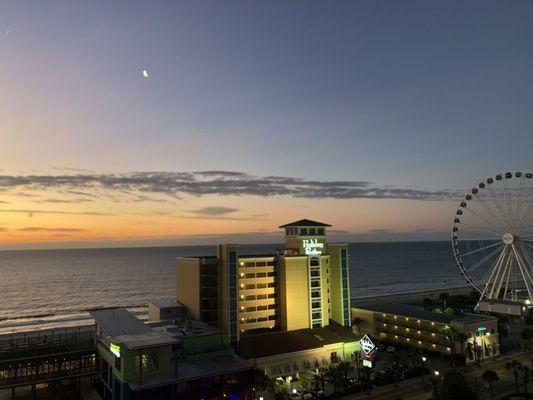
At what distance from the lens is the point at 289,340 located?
81.8 meters

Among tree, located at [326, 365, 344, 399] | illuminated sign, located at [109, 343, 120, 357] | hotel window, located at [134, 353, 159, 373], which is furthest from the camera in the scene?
tree, located at [326, 365, 344, 399]

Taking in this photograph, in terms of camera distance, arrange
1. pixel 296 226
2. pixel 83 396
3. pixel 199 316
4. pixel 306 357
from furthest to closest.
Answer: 1. pixel 296 226
2. pixel 199 316
3. pixel 306 357
4. pixel 83 396

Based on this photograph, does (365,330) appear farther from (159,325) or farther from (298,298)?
(159,325)

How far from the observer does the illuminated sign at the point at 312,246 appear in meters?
94.2

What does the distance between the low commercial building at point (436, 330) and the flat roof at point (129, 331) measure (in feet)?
191

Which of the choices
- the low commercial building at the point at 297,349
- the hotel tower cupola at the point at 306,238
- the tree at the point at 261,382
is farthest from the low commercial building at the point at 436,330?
the tree at the point at 261,382

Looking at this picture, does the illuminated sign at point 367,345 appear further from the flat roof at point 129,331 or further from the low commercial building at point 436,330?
the flat roof at point 129,331

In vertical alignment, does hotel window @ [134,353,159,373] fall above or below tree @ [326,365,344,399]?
above

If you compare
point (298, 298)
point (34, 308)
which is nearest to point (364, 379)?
point (298, 298)

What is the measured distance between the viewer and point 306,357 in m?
78.4

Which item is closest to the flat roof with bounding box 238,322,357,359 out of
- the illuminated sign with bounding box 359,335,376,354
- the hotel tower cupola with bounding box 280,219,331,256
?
the illuminated sign with bounding box 359,335,376,354

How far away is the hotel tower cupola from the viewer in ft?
309

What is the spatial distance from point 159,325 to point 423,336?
189 ft

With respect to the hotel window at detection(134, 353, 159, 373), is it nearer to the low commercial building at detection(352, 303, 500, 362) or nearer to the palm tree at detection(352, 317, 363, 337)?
the low commercial building at detection(352, 303, 500, 362)
